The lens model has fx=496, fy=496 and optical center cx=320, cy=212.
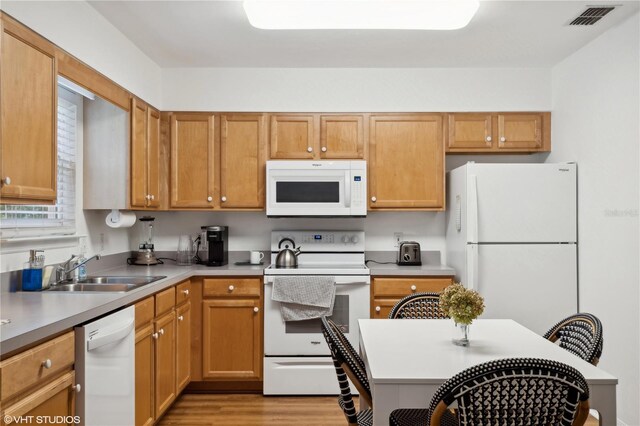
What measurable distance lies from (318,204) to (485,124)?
145cm

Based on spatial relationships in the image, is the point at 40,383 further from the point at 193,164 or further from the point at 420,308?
the point at 193,164

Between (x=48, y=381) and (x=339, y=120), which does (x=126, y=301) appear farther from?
(x=339, y=120)

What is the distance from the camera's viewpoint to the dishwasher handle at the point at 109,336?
197cm

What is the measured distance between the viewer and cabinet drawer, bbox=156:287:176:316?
9.32 ft

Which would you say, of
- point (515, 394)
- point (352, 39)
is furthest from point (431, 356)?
point (352, 39)

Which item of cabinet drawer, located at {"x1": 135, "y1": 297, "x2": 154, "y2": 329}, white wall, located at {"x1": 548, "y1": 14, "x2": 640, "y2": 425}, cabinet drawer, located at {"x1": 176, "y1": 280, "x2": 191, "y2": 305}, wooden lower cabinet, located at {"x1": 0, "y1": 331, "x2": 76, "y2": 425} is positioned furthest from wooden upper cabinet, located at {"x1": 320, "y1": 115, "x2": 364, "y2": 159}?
wooden lower cabinet, located at {"x1": 0, "y1": 331, "x2": 76, "y2": 425}

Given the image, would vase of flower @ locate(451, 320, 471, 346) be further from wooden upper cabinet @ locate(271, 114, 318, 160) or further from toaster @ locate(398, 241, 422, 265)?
wooden upper cabinet @ locate(271, 114, 318, 160)

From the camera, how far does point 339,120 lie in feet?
12.7

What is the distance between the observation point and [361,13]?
260 centimetres

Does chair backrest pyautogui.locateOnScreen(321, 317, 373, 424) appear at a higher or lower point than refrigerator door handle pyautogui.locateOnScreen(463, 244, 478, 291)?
lower

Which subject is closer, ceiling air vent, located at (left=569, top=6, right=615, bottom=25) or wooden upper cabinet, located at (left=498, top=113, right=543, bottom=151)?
ceiling air vent, located at (left=569, top=6, right=615, bottom=25)

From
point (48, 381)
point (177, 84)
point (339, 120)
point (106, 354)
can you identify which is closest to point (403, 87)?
point (339, 120)

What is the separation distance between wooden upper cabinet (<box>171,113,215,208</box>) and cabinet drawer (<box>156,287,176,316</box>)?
0.93 m

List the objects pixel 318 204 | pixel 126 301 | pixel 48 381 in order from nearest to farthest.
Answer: pixel 48 381
pixel 126 301
pixel 318 204
